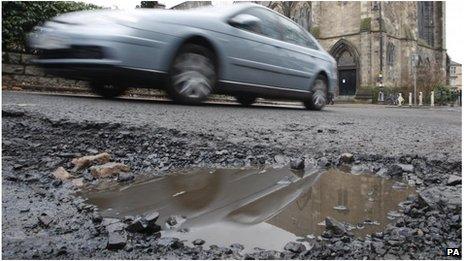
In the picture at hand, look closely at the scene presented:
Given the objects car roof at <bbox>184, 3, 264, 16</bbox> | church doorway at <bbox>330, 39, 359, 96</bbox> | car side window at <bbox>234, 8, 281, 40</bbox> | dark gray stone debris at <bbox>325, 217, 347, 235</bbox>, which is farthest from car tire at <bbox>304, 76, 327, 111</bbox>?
church doorway at <bbox>330, 39, 359, 96</bbox>

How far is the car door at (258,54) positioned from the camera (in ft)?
18.7

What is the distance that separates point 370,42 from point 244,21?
27.9 meters

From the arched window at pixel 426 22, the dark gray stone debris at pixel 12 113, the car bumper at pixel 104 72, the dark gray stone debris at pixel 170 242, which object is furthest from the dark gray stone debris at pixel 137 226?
the arched window at pixel 426 22

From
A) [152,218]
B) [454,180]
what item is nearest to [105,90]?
[152,218]

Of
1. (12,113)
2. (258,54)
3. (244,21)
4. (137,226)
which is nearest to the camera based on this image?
(137,226)

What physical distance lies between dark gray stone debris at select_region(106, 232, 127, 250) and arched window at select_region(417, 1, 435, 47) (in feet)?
136

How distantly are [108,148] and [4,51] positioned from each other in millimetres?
7600

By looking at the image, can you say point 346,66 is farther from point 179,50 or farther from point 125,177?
point 125,177

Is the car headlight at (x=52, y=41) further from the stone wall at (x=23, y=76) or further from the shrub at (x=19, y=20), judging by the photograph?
the shrub at (x=19, y=20)

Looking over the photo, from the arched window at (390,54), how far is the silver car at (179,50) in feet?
91.8

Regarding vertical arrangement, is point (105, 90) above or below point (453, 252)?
above

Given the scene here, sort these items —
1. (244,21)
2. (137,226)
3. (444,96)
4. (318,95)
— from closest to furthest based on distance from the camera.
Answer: (137,226) < (244,21) < (318,95) < (444,96)

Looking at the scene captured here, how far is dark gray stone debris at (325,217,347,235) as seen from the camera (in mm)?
1759

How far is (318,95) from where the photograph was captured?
7582 millimetres
